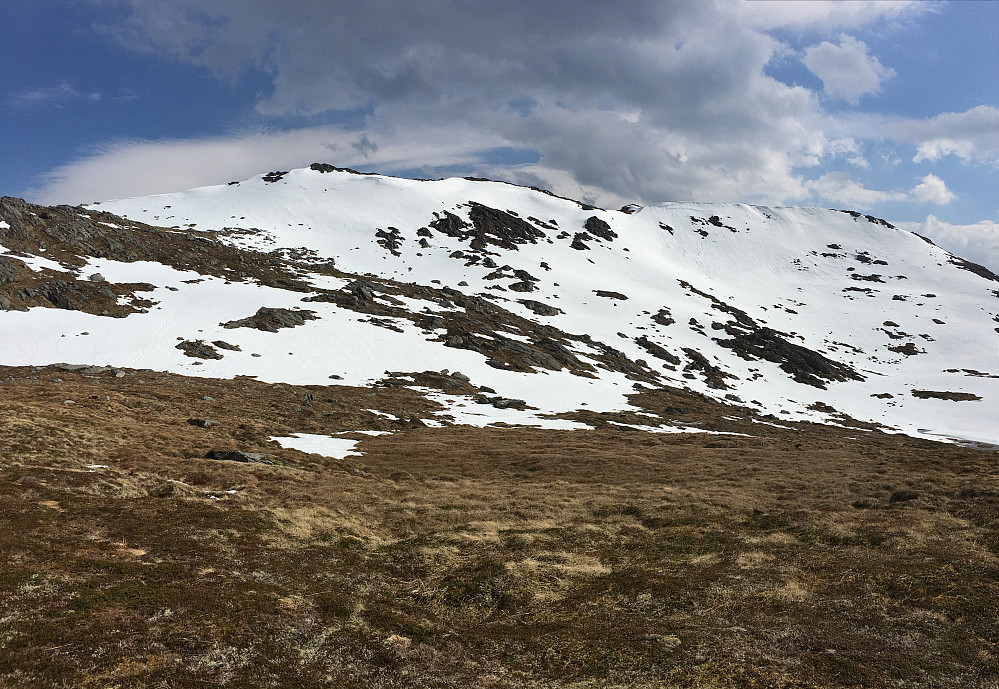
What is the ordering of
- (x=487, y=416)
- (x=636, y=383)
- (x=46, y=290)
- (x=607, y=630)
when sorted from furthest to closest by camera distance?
(x=636, y=383) → (x=46, y=290) → (x=487, y=416) → (x=607, y=630)

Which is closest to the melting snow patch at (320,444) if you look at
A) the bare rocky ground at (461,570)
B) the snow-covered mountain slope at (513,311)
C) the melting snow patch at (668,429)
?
the bare rocky ground at (461,570)

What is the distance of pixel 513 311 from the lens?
115m

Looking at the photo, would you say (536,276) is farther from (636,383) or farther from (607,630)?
(607,630)

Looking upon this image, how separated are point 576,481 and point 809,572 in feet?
63.8

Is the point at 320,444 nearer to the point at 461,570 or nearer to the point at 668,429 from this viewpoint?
the point at 461,570

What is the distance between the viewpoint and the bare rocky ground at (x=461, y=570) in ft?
38.0

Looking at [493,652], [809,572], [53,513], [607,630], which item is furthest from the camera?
[53,513]

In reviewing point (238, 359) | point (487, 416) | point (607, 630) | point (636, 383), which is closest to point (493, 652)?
point (607, 630)

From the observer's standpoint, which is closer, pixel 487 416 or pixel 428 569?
pixel 428 569

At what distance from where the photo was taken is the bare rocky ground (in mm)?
11586

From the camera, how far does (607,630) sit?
552 inches

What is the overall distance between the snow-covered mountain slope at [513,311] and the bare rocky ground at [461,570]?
3196 centimetres

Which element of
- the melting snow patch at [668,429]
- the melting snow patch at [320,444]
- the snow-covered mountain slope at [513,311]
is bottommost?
the melting snow patch at [320,444]

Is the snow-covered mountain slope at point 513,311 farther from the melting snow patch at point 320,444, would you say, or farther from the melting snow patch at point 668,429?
the melting snow patch at point 320,444
